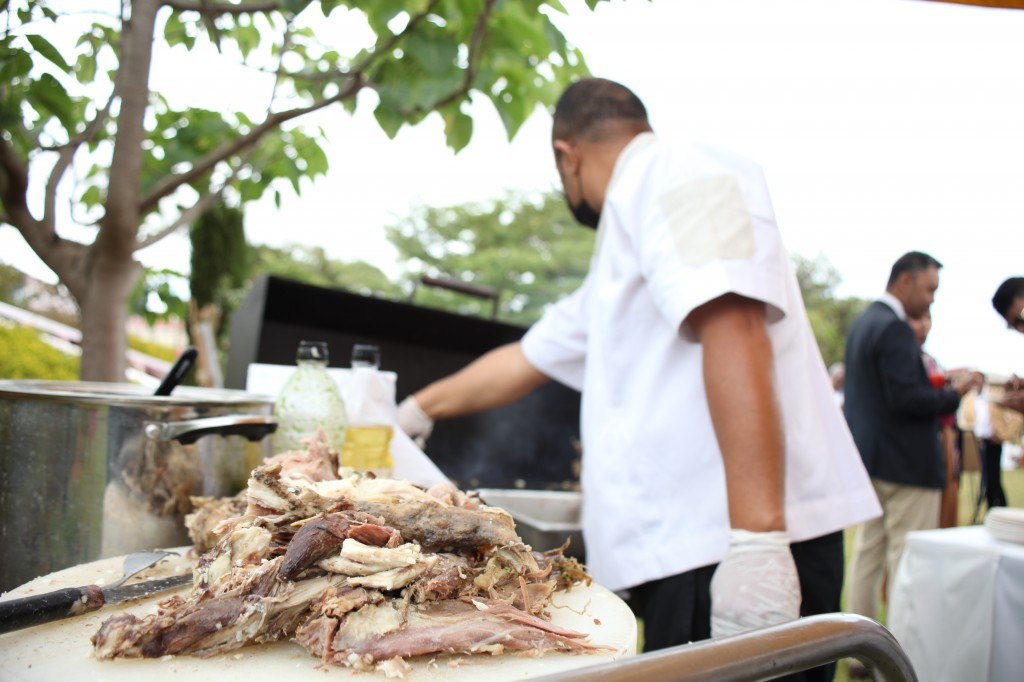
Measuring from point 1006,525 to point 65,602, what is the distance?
3.46 meters

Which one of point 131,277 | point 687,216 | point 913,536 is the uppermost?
point 687,216

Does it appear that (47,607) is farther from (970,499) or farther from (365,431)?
(970,499)

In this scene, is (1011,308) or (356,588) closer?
(356,588)

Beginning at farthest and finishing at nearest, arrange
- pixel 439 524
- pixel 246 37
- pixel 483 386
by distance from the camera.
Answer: pixel 246 37, pixel 483 386, pixel 439 524

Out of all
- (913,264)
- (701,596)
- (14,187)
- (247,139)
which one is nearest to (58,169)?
(14,187)

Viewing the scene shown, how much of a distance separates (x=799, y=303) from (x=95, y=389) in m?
1.79

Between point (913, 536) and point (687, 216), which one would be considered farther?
point (913, 536)

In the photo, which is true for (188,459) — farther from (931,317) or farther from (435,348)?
(931,317)

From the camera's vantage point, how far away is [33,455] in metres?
1.24

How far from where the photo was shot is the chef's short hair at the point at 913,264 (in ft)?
15.4

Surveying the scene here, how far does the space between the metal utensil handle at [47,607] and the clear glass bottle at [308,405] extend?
0.68 meters

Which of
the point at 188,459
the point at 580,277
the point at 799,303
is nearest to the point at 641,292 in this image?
the point at 799,303

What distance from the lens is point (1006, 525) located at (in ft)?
9.81

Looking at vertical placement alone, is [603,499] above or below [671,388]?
below
